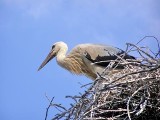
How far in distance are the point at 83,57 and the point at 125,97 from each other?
11.2 feet

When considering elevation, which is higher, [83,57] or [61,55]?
Answer: [61,55]

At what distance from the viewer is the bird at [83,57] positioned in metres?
6.21

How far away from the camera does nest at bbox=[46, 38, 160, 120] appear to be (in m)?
3.19

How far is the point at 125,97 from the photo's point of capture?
334cm

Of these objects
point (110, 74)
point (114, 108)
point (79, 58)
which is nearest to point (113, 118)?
point (114, 108)

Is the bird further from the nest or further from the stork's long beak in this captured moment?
the nest

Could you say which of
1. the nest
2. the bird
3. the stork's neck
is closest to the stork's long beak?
the bird

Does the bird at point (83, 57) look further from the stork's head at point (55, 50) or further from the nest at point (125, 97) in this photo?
the nest at point (125, 97)

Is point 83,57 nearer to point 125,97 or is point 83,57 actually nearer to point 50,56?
Answer: point 50,56

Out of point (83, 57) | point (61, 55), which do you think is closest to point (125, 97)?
point (83, 57)

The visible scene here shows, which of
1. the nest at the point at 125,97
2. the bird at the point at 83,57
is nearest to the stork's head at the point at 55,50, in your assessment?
the bird at the point at 83,57

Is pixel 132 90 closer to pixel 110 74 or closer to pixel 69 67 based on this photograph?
pixel 110 74

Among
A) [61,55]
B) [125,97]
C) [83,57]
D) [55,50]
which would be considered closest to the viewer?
[125,97]

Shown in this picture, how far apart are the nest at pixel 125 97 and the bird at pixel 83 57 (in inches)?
100
